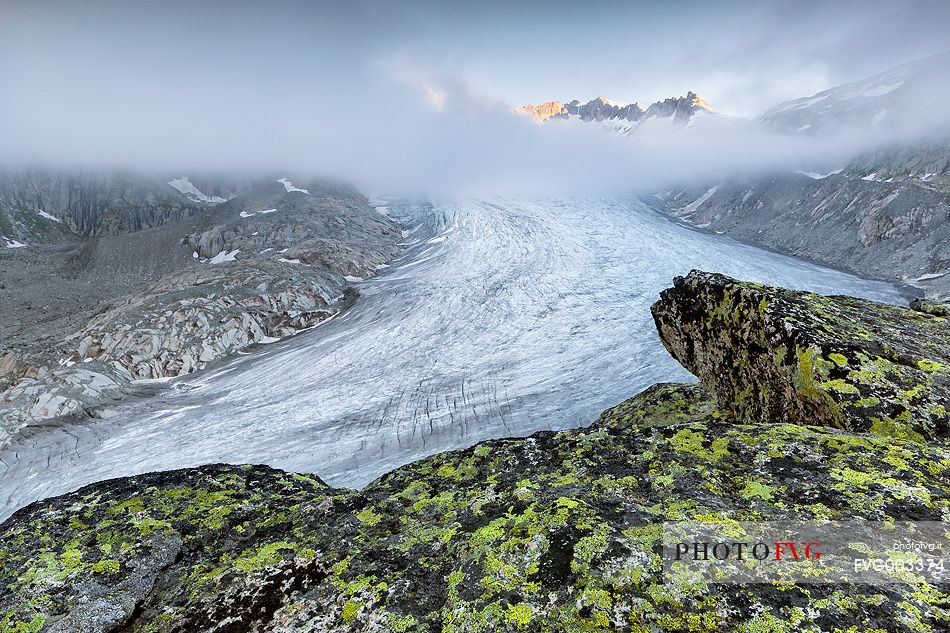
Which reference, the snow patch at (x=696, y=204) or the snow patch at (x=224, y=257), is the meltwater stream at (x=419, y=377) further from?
the snow patch at (x=696, y=204)

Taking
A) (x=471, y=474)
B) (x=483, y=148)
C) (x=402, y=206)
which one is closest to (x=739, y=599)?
(x=471, y=474)

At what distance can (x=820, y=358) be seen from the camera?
5.89m

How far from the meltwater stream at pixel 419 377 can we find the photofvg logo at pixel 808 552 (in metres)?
13.1

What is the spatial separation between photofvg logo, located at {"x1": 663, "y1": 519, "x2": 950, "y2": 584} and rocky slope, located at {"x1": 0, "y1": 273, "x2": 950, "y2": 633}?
0.33 ft

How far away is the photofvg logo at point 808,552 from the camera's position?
269 cm

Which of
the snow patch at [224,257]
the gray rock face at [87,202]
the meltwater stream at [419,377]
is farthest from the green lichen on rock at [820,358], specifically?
the gray rock face at [87,202]

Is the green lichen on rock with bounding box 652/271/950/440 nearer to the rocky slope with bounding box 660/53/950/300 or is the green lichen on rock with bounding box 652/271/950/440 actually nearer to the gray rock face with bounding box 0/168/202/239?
the rocky slope with bounding box 660/53/950/300

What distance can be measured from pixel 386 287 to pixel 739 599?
36.5 meters

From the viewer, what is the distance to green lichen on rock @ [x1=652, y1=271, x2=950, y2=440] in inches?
202

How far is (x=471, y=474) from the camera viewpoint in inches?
214

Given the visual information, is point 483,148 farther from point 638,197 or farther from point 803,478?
point 803,478

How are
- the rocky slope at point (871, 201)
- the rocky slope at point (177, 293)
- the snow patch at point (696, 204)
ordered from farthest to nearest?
the snow patch at point (696, 204), the rocky slope at point (871, 201), the rocky slope at point (177, 293)


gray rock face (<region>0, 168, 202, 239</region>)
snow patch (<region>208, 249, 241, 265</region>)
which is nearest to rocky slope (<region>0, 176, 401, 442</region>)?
snow patch (<region>208, 249, 241, 265</region>)

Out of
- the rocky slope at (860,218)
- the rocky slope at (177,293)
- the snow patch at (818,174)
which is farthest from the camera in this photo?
the snow patch at (818,174)
